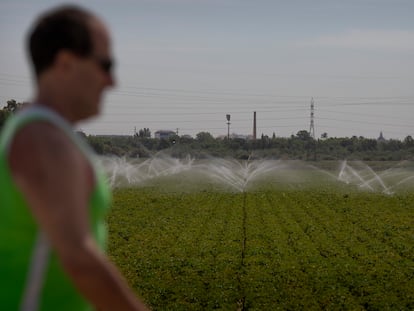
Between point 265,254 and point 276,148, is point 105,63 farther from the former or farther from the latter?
point 276,148

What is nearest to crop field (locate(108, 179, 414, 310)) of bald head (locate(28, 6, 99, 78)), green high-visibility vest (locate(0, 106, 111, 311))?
green high-visibility vest (locate(0, 106, 111, 311))

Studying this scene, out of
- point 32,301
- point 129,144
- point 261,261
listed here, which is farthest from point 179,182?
point 32,301

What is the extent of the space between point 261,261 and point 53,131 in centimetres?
1186

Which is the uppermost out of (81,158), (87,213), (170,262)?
(81,158)

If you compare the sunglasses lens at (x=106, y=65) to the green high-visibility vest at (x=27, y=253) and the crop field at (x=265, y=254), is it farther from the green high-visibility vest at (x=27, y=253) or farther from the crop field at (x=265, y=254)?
the crop field at (x=265, y=254)

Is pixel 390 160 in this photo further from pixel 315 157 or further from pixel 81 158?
pixel 81 158

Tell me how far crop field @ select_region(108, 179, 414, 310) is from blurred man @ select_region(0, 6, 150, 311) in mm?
7978

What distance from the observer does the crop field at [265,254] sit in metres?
9.98

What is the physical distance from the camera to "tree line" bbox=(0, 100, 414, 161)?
2889 inches

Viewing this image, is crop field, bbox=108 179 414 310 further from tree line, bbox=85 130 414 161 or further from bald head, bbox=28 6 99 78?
tree line, bbox=85 130 414 161

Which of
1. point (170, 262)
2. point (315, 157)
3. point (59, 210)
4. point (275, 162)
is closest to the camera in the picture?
point (59, 210)

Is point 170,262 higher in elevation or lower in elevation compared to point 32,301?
lower

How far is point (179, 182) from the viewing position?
39906 mm

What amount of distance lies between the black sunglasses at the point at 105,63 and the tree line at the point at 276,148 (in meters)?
68.0
